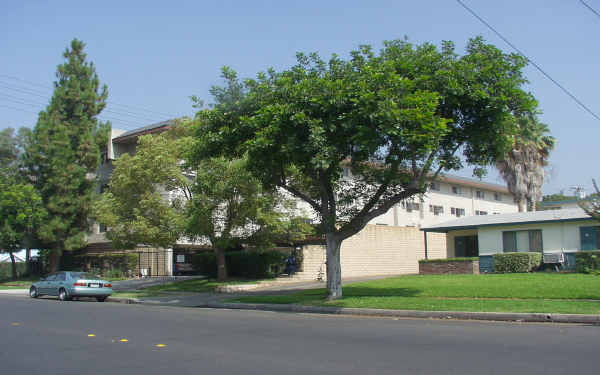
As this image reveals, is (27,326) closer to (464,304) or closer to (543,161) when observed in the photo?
(464,304)

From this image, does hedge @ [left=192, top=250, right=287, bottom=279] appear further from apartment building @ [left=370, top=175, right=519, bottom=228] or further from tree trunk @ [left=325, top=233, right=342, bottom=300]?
apartment building @ [left=370, top=175, right=519, bottom=228]

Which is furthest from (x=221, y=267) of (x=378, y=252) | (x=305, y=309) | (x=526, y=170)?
(x=526, y=170)

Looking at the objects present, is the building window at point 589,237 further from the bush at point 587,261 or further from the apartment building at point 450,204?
the apartment building at point 450,204

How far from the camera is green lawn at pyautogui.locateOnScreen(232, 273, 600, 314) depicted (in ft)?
Result: 46.4

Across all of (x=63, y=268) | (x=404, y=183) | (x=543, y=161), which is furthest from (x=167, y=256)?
(x=543, y=161)

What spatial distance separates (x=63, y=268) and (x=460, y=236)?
93.1ft

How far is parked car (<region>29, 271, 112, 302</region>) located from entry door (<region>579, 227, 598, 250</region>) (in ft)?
73.6

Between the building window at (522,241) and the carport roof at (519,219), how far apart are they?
69cm

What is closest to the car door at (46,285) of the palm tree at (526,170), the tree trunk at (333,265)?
the tree trunk at (333,265)

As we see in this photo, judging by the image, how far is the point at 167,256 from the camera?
35.2 metres

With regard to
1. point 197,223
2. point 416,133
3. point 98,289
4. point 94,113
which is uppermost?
point 94,113

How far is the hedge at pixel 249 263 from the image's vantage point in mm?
28484

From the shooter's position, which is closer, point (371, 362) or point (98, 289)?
point (371, 362)

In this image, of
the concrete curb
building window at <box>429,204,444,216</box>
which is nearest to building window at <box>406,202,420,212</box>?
building window at <box>429,204,444,216</box>
